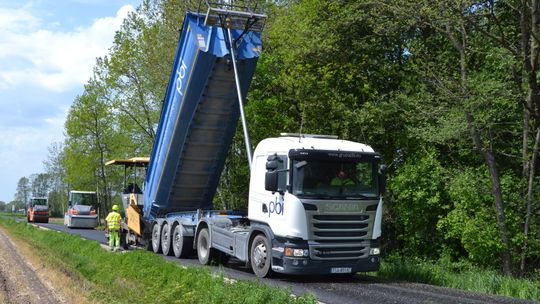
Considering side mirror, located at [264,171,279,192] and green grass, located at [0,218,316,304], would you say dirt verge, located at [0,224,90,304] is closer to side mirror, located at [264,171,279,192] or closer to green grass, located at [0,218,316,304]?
green grass, located at [0,218,316,304]

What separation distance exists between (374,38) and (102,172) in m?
32.1

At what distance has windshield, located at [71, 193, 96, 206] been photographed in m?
38.5

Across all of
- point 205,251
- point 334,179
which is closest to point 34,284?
point 205,251

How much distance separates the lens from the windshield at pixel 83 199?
38500 millimetres

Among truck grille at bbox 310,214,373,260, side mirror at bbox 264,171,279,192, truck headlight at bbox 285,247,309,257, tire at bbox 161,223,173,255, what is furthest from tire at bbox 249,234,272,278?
tire at bbox 161,223,173,255

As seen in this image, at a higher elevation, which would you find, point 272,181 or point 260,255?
point 272,181

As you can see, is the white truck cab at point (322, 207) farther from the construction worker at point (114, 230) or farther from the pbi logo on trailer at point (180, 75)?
the construction worker at point (114, 230)

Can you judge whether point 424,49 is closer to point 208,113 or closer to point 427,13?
point 427,13

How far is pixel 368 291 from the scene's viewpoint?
32.4 feet

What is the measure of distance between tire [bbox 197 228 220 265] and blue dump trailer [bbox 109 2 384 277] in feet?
0.09

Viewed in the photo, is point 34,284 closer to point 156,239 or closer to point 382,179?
point 156,239

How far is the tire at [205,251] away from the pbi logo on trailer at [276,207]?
9.52 ft

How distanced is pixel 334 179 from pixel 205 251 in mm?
4418

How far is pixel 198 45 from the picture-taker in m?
13.2
